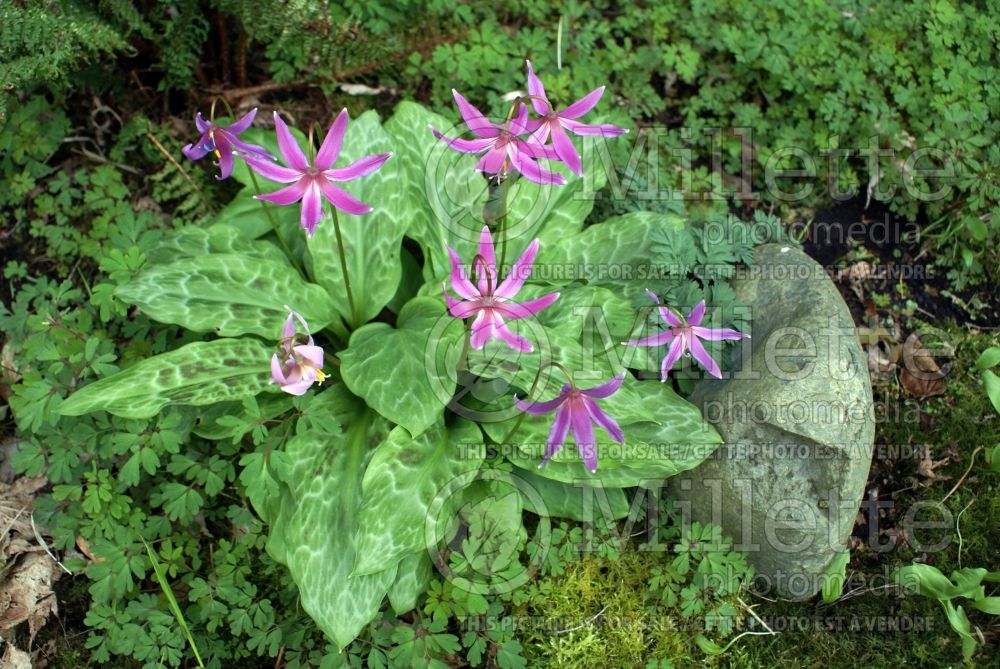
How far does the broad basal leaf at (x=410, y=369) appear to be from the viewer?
2.96 meters

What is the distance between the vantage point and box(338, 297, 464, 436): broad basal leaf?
9.72 ft

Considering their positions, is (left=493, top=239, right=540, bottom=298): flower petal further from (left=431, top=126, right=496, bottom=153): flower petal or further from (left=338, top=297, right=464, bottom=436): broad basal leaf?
(left=338, top=297, right=464, bottom=436): broad basal leaf

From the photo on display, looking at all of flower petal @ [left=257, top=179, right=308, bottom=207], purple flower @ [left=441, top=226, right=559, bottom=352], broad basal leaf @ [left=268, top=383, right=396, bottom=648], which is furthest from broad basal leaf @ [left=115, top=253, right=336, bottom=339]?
purple flower @ [left=441, top=226, right=559, bottom=352]

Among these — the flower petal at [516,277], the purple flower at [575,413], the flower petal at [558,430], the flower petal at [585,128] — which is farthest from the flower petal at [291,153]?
the flower petal at [558,430]

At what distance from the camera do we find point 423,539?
3.04 meters

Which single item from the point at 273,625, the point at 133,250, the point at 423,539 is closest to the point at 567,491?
→ the point at 423,539

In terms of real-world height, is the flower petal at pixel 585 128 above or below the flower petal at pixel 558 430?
above

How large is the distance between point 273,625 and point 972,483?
324cm

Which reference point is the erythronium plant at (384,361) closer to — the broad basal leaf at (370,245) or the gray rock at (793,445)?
the broad basal leaf at (370,245)

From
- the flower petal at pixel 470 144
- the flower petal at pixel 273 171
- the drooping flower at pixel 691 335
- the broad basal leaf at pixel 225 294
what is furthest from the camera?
the broad basal leaf at pixel 225 294

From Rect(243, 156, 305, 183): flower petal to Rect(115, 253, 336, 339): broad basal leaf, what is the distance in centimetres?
80

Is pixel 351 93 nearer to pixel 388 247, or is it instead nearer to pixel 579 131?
pixel 388 247

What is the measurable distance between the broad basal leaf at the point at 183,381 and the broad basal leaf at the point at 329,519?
29 cm

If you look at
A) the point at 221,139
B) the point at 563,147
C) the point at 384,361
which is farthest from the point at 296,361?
the point at 563,147
